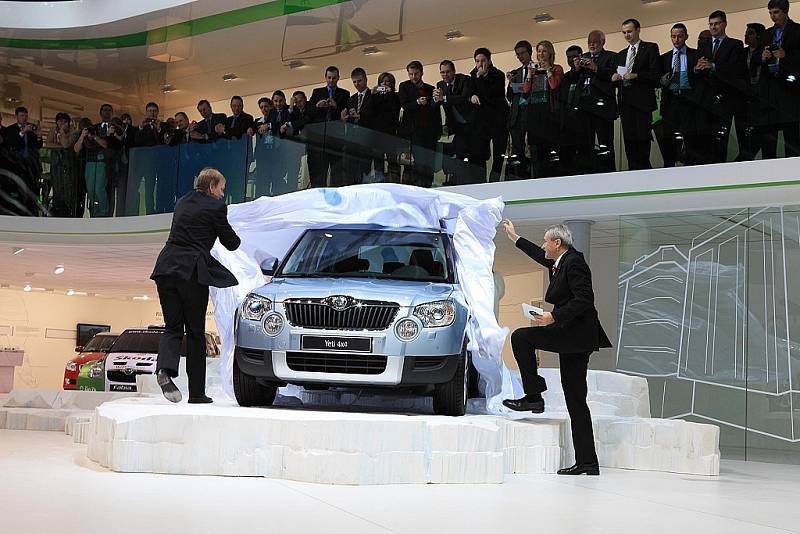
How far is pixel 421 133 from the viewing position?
12.2 meters

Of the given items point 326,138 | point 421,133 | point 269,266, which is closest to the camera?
point 269,266

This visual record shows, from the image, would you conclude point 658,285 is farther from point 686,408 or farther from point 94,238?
point 94,238

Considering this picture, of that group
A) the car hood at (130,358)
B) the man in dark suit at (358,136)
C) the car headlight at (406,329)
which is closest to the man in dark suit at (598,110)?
the man in dark suit at (358,136)

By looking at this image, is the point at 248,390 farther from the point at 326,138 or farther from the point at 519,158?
the point at 326,138

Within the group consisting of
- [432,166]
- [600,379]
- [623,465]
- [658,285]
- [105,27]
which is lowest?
[623,465]

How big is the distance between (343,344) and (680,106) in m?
5.40

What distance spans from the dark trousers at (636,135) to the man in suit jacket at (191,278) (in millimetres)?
5359

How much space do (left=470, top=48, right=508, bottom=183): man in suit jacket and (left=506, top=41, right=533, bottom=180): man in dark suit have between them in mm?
86

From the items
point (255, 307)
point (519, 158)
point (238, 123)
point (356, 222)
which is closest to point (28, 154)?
point (238, 123)

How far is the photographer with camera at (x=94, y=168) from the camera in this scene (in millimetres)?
15445

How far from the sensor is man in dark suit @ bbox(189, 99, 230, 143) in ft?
46.6

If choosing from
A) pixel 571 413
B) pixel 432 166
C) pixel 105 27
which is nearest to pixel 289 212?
pixel 571 413

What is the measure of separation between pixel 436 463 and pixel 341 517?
153 centimetres

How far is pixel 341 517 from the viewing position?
462 centimetres
